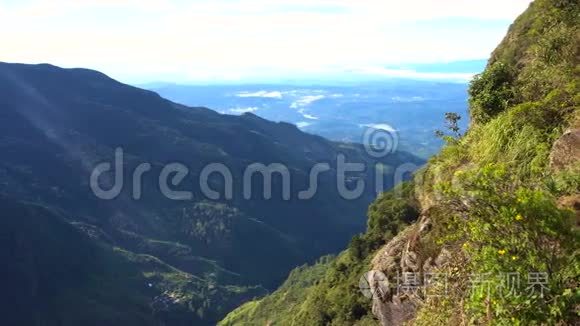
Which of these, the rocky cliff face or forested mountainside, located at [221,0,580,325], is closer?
forested mountainside, located at [221,0,580,325]

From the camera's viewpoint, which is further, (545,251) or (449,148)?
(449,148)

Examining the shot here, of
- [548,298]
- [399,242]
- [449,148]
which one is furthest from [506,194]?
[399,242]

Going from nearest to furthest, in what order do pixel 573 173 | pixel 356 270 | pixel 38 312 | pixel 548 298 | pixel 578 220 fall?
pixel 548 298, pixel 578 220, pixel 573 173, pixel 356 270, pixel 38 312

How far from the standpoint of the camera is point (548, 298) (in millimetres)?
8203

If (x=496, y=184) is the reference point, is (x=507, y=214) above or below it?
below

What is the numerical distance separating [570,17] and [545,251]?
17.6 m

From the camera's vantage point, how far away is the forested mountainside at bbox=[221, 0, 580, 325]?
26.7 ft

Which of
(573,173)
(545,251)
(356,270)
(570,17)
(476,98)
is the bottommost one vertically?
(356,270)

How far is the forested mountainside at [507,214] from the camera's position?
8141 millimetres

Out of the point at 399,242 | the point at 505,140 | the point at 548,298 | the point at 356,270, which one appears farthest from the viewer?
the point at 356,270

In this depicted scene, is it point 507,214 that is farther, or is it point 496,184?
point 496,184

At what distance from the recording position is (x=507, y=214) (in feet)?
26.2

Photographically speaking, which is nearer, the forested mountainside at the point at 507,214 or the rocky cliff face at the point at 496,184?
the forested mountainside at the point at 507,214

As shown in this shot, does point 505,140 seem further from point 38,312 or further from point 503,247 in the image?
point 38,312
